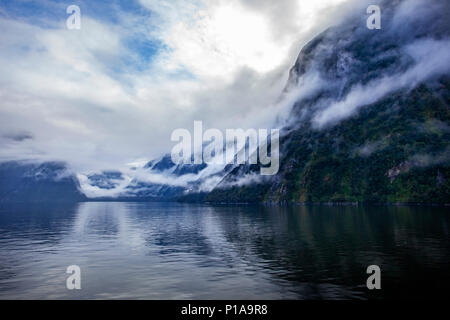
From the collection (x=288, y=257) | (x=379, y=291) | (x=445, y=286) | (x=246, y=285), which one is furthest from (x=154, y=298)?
(x=445, y=286)

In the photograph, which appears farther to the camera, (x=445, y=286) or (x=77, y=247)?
(x=77, y=247)

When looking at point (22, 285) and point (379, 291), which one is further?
point (22, 285)

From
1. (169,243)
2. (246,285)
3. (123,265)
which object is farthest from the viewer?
(169,243)

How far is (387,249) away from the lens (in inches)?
2717

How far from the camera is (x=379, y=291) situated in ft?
132

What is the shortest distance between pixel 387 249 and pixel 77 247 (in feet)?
240

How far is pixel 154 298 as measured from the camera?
40.0 metres

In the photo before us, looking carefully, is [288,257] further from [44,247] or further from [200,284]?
[44,247]

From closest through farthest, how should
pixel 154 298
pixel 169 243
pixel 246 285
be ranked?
1. pixel 154 298
2. pixel 246 285
3. pixel 169 243

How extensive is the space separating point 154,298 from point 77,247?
173 feet

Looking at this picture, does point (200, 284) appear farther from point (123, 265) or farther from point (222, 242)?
point (222, 242)
